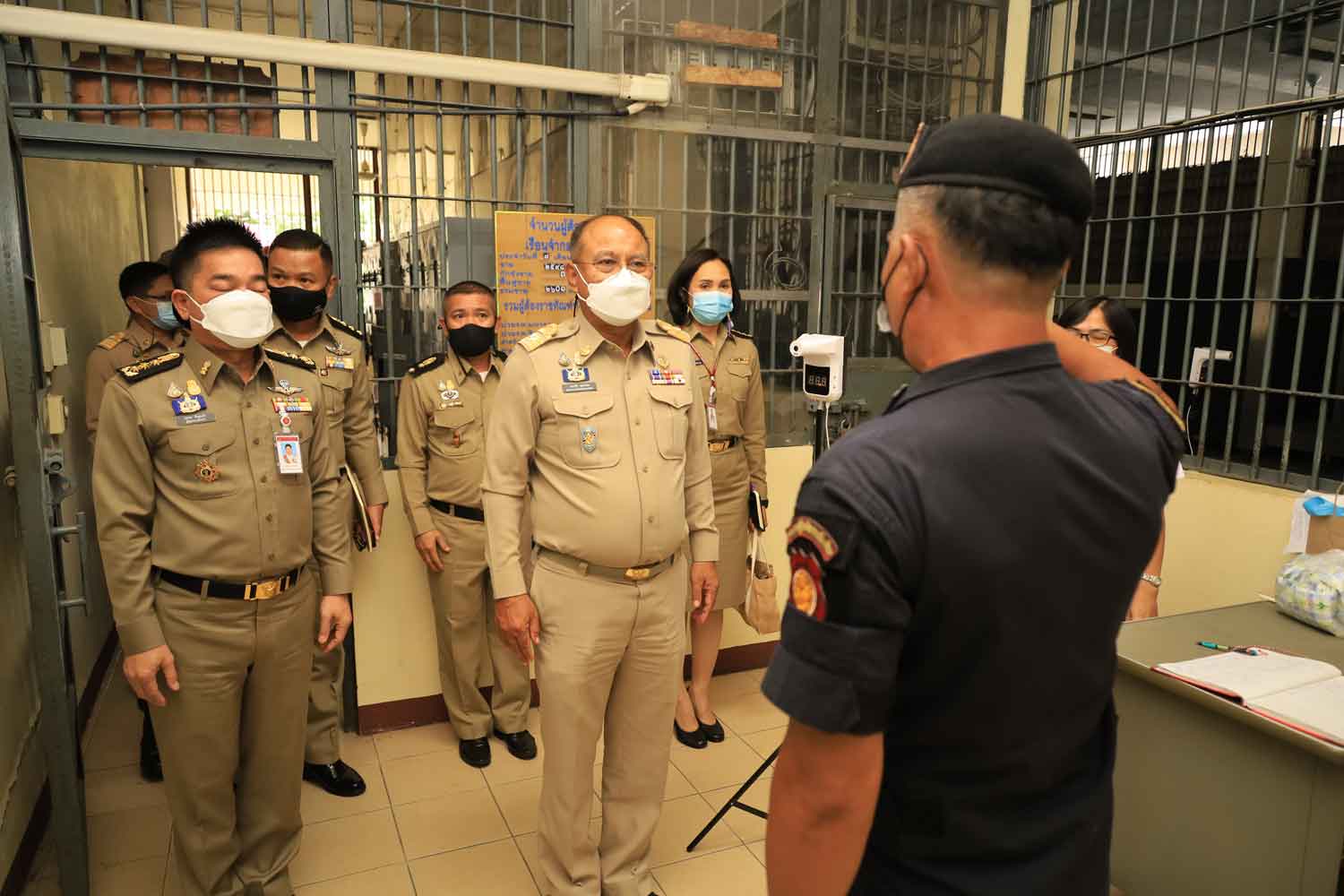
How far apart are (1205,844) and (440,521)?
2.32 m

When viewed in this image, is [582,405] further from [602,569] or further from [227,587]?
[227,587]

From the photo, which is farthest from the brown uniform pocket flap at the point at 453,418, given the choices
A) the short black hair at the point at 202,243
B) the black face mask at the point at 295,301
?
the short black hair at the point at 202,243

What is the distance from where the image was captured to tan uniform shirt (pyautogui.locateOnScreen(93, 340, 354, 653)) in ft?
5.99

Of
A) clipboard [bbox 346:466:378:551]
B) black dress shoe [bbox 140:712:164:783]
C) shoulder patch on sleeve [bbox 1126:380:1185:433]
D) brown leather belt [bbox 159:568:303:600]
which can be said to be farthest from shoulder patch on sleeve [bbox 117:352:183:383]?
shoulder patch on sleeve [bbox 1126:380:1185:433]

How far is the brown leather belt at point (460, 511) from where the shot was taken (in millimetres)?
2879

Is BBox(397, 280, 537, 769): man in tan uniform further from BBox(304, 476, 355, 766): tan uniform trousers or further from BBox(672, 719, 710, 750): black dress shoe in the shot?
BBox(672, 719, 710, 750): black dress shoe

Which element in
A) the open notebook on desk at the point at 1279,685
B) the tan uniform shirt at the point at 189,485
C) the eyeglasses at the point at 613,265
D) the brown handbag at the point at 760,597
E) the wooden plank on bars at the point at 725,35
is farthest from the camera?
the wooden plank on bars at the point at 725,35

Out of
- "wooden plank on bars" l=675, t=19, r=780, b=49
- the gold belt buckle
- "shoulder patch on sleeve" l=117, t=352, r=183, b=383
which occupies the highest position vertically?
"wooden plank on bars" l=675, t=19, r=780, b=49

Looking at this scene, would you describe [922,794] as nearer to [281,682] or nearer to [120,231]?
[281,682]

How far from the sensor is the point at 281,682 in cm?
205

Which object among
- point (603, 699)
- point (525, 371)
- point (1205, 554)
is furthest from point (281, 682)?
point (1205, 554)

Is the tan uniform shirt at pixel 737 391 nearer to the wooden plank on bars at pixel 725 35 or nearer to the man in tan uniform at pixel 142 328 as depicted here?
the wooden plank on bars at pixel 725 35

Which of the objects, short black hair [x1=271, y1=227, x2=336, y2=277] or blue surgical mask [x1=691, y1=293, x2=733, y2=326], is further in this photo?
blue surgical mask [x1=691, y1=293, x2=733, y2=326]

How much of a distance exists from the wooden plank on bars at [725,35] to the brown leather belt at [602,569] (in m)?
2.24
